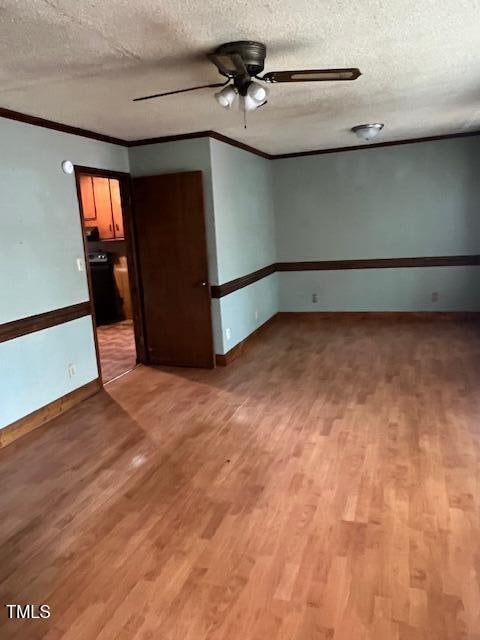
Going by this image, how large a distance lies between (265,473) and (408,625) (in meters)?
1.18

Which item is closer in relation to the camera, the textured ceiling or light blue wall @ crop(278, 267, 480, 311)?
the textured ceiling

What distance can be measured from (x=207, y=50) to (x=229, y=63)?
13 cm

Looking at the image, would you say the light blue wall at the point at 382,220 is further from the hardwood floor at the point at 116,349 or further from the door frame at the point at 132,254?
the door frame at the point at 132,254

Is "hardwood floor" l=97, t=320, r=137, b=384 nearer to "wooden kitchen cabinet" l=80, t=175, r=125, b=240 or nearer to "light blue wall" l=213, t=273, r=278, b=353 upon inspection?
"light blue wall" l=213, t=273, r=278, b=353

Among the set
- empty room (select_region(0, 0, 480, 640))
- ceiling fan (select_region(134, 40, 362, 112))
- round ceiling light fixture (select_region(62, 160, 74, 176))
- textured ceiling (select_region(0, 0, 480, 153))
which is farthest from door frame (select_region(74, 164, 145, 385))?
ceiling fan (select_region(134, 40, 362, 112))

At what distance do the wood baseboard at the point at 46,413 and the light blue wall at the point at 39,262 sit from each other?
0.05 meters

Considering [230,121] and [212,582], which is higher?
[230,121]

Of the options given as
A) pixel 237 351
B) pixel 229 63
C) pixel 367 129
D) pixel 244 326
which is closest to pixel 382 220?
pixel 367 129

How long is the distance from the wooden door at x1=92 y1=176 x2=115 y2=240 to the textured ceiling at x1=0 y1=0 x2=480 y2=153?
9.72 feet

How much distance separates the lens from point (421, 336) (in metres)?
5.55

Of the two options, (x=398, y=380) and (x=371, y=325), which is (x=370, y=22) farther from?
(x=371, y=325)

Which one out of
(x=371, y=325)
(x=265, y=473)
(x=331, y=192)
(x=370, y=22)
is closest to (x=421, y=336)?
(x=371, y=325)

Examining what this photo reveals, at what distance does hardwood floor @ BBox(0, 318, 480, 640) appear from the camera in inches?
70.2

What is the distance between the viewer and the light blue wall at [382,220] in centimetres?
599
